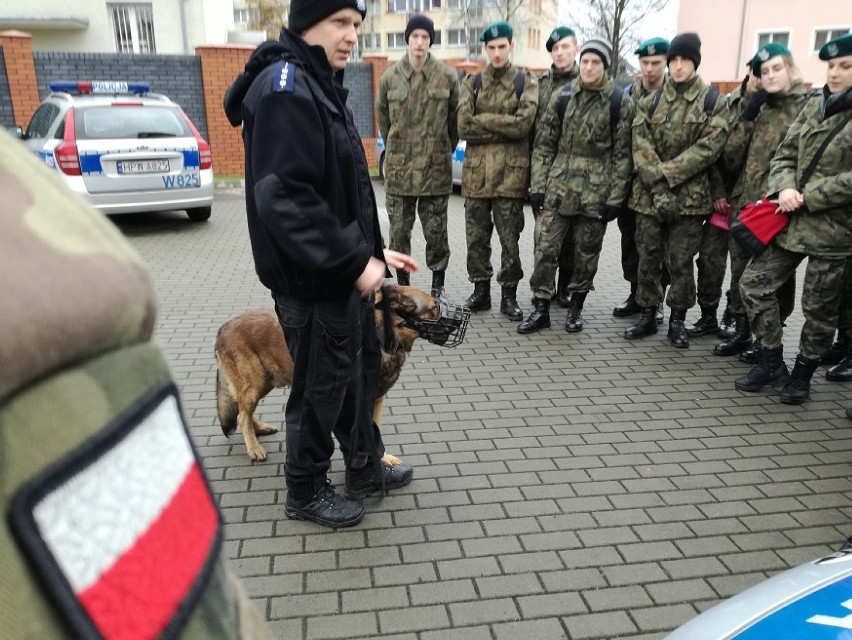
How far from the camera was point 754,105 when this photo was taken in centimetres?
516

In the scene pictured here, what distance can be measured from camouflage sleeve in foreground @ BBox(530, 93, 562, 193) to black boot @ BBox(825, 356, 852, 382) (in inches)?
103

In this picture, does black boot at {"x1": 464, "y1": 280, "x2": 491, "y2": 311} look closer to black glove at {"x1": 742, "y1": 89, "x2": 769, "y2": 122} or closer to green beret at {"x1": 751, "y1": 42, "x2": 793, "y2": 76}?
black glove at {"x1": 742, "y1": 89, "x2": 769, "y2": 122}

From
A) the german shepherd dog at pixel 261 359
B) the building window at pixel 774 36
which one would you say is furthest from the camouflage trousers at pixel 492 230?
the building window at pixel 774 36

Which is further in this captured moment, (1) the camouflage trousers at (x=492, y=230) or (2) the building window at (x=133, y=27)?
(2) the building window at (x=133, y=27)

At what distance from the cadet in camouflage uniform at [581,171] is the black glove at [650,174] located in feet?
0.59

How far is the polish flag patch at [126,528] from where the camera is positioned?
23.0 inches

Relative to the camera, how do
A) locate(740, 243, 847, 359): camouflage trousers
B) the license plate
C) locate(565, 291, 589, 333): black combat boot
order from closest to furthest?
locate(740, 243, 847, 359): camouflage trousers < locate(565, 291, 589, 333): black combat boot < the license plate

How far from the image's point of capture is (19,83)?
45.4ft

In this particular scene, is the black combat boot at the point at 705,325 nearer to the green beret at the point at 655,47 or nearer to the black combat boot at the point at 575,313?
the black combat boot at the point at 575,313

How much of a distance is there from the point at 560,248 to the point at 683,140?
53.3 inches

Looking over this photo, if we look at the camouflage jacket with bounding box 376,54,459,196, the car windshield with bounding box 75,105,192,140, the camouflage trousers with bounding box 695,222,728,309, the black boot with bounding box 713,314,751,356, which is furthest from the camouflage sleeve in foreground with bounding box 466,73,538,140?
the car windshield with bounding box 75,105,192,140

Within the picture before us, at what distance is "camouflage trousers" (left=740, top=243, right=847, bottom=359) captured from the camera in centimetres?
436

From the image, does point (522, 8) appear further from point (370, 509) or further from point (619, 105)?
point (370, 509)

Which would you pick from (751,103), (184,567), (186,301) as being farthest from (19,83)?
(184,567)
